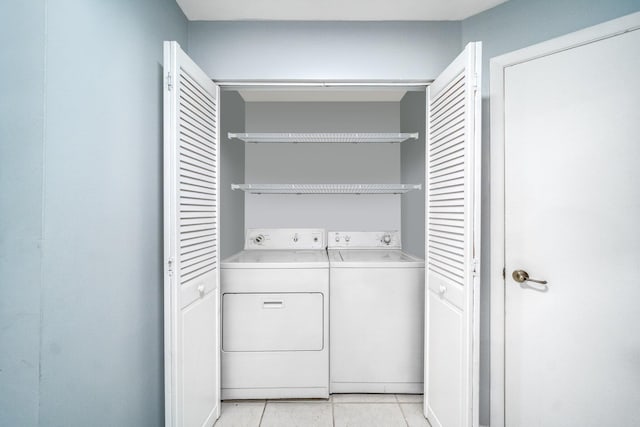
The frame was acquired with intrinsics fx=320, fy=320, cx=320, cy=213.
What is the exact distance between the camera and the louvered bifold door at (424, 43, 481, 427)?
1500 millimetres

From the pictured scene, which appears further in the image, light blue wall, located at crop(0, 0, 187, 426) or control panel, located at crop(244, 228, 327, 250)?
control panel, located at crop(244, 228, 327, 250)

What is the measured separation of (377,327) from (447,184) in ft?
3.70

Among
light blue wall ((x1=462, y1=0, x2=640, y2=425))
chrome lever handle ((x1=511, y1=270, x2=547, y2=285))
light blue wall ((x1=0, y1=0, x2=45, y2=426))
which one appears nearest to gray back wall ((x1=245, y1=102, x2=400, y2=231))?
light blue wall ((x1=462, y1=0, x2=640, y2=425))

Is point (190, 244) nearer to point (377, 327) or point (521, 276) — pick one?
point (377, 327)

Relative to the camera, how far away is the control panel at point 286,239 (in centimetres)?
290

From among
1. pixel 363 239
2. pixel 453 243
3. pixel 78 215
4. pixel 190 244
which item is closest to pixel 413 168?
pixel 363 239

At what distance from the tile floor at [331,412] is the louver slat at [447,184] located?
3.23ft

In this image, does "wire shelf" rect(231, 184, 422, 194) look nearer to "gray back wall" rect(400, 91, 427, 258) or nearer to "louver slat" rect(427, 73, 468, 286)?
"gray back wall" rect(400, 91, 427, 258)

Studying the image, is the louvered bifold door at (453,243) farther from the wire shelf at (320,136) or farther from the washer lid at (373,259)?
the wire shelf at (320,136)

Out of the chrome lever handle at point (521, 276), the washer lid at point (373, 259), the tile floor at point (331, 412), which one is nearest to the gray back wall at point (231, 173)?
the washer lid at point (373, 259)

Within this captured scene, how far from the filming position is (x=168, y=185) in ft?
4.85

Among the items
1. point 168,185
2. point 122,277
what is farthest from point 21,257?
point 168,185

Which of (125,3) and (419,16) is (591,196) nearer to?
(419,16)

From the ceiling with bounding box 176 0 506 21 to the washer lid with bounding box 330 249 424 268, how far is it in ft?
5.17
